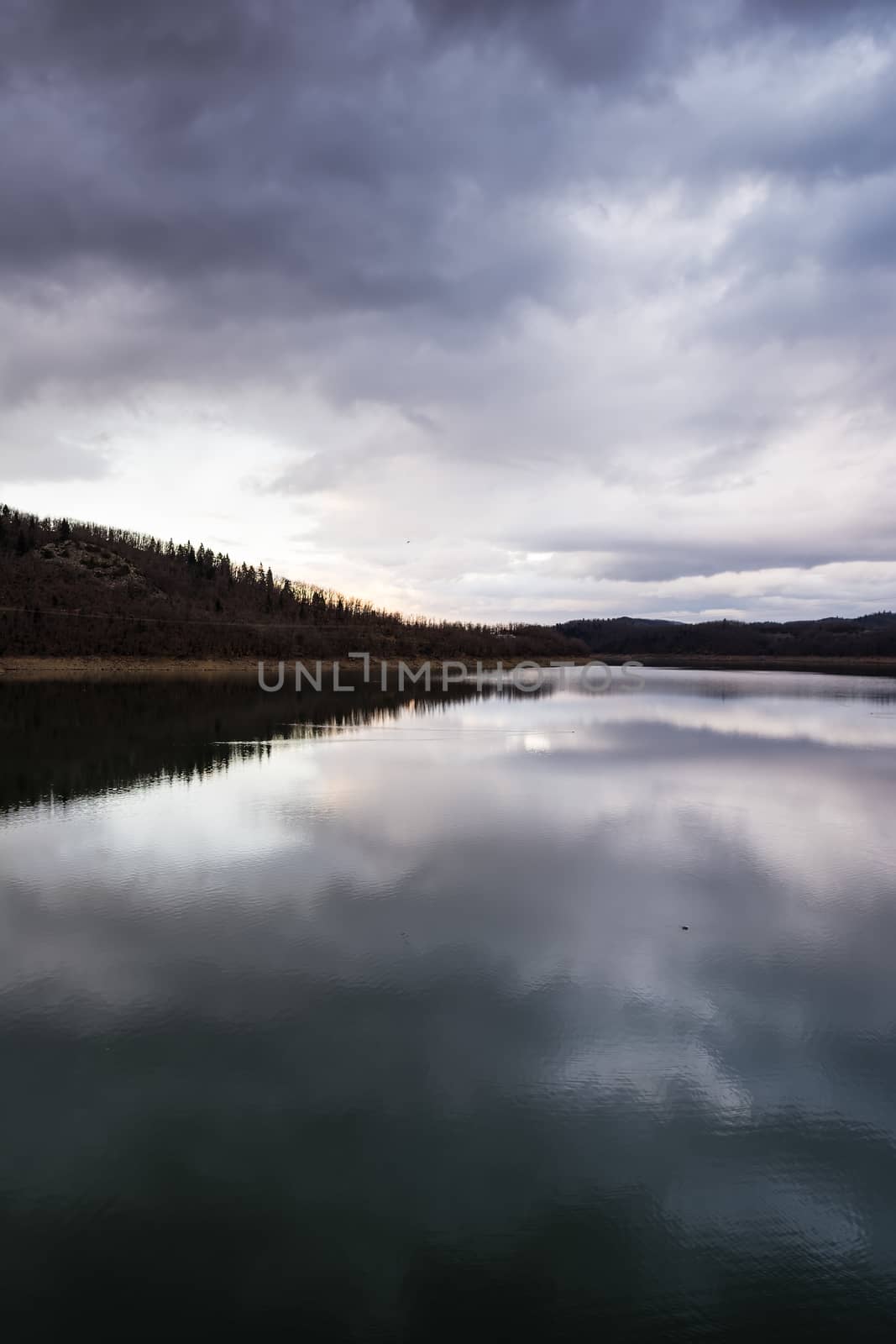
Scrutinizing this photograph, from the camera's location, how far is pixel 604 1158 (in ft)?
Result: 15.6

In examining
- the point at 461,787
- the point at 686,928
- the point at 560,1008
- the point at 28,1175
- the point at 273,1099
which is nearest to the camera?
the point at 28,1175

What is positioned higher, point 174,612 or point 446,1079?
point 174,612

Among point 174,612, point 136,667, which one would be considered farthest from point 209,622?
point 136,667

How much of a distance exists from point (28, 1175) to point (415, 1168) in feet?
7.93

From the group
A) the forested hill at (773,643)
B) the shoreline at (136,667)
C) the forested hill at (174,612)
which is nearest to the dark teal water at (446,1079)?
the shoreline at (136,667)

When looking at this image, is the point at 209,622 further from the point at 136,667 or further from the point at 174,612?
the point at 136,667

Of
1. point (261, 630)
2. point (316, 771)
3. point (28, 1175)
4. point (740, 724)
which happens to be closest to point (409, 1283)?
point (28, 1175)

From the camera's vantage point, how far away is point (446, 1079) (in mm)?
5559

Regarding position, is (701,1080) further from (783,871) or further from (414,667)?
(414,667)

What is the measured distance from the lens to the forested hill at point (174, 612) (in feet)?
288

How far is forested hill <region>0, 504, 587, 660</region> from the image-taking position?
87.8 metres

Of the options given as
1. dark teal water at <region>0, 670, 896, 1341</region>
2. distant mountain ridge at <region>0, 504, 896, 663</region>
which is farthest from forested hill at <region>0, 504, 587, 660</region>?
dark teal water at <region>0, 670, 896, 1341</region>

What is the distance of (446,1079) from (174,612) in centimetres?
11832

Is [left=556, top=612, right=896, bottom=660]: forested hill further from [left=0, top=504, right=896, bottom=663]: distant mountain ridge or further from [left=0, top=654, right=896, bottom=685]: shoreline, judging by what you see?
[left=0, top=654, right=896, bottom=685]: shoreline
